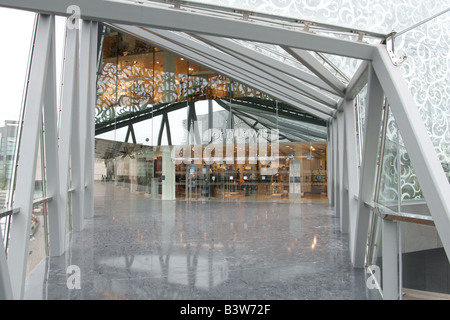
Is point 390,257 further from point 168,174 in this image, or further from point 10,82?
point 168,174

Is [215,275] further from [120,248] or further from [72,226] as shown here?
[72,226]

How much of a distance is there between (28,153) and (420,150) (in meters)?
4.99

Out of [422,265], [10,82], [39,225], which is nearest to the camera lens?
[10,82]

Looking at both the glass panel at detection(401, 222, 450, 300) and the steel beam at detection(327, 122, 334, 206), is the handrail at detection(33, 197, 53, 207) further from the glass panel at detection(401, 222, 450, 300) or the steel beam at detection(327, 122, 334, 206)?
the steel beam at detection(327, 122, 334, 206)

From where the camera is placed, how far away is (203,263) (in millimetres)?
7363

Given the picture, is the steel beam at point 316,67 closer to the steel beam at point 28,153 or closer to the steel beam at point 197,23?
the steel beam at point 197,23

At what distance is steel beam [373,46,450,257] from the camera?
11.3 feet

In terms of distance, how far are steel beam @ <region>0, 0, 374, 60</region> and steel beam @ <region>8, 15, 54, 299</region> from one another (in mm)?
858

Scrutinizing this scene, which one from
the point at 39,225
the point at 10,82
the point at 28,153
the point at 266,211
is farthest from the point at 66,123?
the point at 266,211

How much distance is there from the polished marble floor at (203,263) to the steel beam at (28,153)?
78 centimetres

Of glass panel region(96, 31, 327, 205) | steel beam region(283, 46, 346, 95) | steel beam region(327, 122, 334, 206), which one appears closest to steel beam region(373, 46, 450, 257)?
steel beam region(283, 46, 346, 95)

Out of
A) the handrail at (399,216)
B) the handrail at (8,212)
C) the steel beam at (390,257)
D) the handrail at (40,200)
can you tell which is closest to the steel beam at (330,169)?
the handrail at (399,216)

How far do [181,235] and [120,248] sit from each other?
2.03 metres
